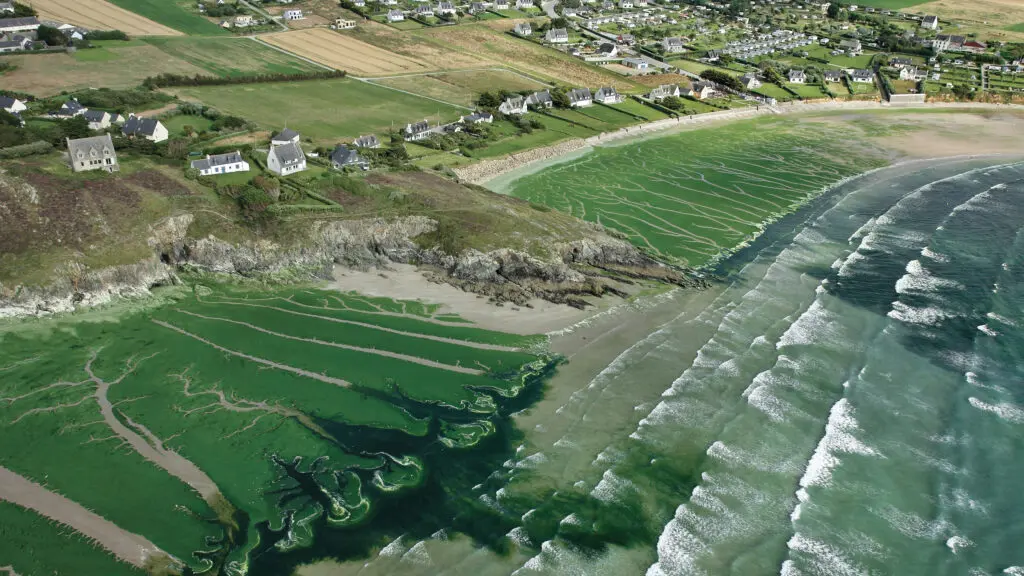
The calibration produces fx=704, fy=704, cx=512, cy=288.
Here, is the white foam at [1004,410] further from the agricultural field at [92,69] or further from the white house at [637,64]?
the agricultural field at [92,69]

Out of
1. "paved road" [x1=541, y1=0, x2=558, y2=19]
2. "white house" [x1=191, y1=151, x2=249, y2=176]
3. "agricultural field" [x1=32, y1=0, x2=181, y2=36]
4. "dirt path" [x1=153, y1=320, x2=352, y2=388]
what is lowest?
"dirt path" [x1=153, y1=320, x2=352, y2=388]

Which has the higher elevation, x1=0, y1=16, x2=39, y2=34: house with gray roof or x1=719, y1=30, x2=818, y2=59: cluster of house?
x1=719, y1=30, x2=818, y2=59: cluster of house

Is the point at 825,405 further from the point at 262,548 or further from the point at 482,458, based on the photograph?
the point at 262,548

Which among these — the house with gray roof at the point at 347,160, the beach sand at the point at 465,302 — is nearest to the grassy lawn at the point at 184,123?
the house with gray roof at the point at 347,160

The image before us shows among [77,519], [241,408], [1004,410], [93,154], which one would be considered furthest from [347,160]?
[1004,410]

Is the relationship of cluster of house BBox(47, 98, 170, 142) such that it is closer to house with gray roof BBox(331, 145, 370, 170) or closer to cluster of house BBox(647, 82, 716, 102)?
house with gray roof BBox(331, 145, 370, 170)

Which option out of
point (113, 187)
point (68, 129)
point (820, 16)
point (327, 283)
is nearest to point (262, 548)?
point (327, 283)

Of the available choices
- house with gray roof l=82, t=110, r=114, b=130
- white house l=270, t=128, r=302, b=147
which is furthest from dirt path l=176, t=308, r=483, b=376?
house with gray roof l=82, t=110, r=114, b=130

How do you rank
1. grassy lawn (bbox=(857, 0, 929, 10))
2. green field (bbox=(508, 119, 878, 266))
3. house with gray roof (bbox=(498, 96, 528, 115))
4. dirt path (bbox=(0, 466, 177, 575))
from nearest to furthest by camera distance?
dirt path (bbox=(0, 466, 177, 575)) < green field (bbox=(508, 119, 878, 266)) < house with gray roof (bbox=(498, 96, 528, 115)) < grassy lawn (bbox=(857, 0, 929, 10))
